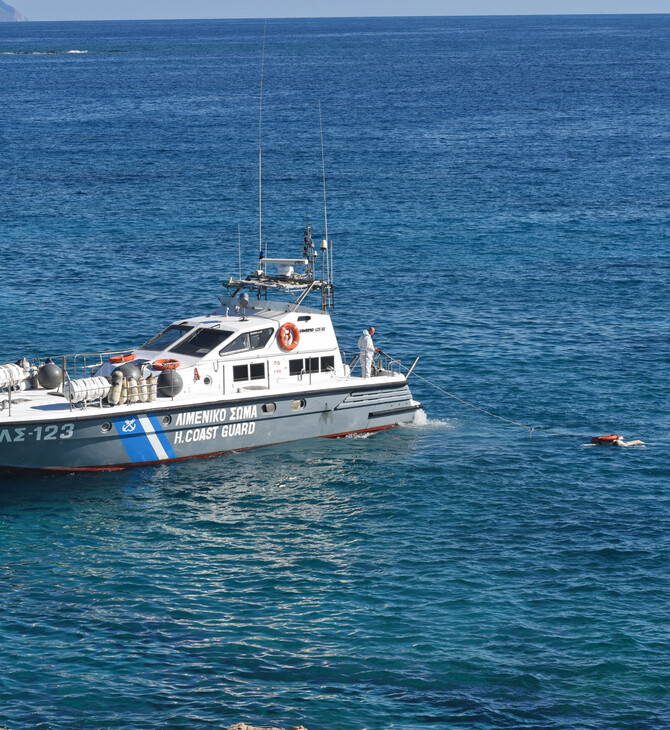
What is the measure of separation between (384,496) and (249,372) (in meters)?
5.85

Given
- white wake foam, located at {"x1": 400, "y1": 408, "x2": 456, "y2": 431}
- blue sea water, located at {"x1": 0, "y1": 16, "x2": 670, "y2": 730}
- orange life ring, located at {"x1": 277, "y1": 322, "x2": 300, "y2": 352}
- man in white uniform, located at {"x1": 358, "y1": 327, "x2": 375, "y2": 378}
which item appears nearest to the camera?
blue sea water, located at {"x1": 0, "y1": 16, "x2": 670, "y2": 730}

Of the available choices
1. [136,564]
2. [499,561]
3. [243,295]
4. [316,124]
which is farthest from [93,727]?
[316,124]

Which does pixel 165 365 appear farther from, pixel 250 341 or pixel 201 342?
pixel 250 341

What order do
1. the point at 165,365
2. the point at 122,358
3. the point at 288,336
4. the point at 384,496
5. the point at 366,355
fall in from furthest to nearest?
the point at 366,355 → the point at 288,336 → the point at 122,358 → the point at 165,365 → the point at 384,496

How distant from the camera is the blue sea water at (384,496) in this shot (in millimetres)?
20422

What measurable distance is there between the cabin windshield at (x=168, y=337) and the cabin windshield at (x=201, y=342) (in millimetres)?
334

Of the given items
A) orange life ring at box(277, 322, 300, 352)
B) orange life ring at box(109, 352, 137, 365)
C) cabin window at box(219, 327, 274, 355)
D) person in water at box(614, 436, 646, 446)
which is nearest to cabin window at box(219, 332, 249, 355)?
cabin window at box(219, 327, 274, 355)

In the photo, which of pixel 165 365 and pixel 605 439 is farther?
pixel 605 439

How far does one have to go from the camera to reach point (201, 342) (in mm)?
32375

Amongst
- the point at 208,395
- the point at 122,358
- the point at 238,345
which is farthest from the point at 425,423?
the point at 122,358

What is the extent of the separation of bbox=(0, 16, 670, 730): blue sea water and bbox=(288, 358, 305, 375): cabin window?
246 centimetres

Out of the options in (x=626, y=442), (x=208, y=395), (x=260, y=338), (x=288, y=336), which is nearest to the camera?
(x=208, y=395)

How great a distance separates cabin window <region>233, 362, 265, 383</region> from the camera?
32.3 m

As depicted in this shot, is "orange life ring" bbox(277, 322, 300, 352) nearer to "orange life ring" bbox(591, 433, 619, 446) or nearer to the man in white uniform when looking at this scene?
the man in white uniform
